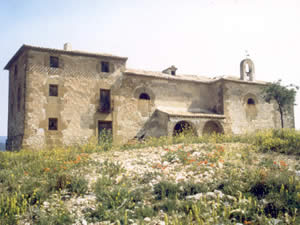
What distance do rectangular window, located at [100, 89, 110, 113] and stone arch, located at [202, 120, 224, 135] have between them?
7.59 m

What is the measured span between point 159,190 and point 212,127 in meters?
15.8

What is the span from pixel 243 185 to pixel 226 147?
190 inches

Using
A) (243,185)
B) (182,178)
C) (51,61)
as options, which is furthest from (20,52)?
(243,185)

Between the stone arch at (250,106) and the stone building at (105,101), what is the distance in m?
0.07

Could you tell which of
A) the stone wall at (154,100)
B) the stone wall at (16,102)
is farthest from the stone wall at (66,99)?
the stone wall at (154,100)

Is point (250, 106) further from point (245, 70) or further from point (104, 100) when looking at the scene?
point (104, 100)

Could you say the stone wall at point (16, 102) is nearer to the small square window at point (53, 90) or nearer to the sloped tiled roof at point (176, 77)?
the small square window at point (53, 90)

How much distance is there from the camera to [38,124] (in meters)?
17.4

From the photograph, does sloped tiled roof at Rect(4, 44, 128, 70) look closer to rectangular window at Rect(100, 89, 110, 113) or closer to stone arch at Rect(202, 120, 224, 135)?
rectangular window at Rect(100, 89, 110, 113)

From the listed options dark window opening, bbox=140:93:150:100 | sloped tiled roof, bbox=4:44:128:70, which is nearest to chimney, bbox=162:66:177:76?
dark window opening, bbox=140:93:150:100

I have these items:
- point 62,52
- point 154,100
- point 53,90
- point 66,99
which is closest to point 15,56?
point 62,52

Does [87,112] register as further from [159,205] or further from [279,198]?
[279,198]

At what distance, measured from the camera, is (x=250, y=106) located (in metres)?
23.7

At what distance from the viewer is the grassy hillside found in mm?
5738
